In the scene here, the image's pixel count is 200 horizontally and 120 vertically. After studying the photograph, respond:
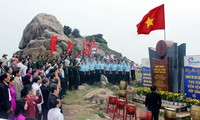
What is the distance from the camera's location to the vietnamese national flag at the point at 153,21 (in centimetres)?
1246

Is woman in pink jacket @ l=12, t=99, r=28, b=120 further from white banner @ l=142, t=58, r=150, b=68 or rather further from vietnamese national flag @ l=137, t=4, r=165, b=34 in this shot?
white banner @ l=142, t=58, r=150, b=68

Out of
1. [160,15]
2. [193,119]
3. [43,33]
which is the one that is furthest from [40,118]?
[43,33]

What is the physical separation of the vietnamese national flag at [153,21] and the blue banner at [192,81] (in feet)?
7.84

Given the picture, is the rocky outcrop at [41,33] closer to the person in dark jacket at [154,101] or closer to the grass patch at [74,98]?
the grass patch at [74,98]

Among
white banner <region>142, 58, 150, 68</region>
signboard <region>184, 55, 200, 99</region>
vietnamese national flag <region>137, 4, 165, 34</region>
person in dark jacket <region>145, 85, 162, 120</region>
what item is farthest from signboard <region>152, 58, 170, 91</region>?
person in dark jacket <region>145, 85, 162, 120</region>

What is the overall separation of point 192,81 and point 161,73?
177 cm

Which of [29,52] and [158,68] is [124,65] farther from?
[29,52]

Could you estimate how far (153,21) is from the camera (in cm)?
1262

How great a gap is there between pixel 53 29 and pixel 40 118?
80.6ft

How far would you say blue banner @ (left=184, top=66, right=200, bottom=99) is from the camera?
36.7 ft

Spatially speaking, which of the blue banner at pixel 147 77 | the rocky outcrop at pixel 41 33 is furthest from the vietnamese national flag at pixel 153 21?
the rocky outcrop at pixel 41 33

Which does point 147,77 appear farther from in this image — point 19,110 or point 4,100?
point 19,110

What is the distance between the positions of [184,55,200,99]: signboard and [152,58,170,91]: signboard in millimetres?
960

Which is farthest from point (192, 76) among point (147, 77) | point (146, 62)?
point (146, 62)
